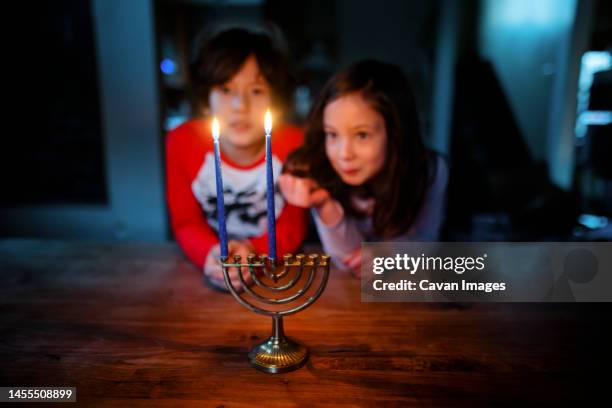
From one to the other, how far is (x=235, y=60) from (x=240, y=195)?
407mm

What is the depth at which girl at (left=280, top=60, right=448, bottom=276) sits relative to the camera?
111 cm

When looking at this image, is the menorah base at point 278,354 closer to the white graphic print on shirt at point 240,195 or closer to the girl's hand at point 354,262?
the girl's hand at point 354,262

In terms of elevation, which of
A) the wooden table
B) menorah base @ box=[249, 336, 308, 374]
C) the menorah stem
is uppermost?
the menorah stem

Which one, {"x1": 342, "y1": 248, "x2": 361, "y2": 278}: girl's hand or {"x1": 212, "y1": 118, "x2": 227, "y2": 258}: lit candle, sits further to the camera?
{"x1": 342, "y1": 248, "x2": 361, "y2": 278}: girl's hand

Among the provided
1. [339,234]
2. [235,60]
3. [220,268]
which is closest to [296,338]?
[220,268]

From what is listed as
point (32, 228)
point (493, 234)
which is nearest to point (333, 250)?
point (493, 234)

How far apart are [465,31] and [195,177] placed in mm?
2012

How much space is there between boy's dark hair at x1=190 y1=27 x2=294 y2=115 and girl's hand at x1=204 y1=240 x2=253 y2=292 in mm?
468

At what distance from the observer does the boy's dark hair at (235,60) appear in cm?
118

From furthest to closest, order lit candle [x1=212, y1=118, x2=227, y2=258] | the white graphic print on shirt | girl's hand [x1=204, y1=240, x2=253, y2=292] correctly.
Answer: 1. the white graphic print on shirt
2. girl's hand [x1=204, y1=240, x2=253, y2=292]
3. lit candle [x1=212, y1=118, x2=227, y2=258]

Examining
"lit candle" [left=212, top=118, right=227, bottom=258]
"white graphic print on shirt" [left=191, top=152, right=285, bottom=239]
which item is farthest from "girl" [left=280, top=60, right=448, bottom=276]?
"lit candle" [left=212, top=118, right=227, bottom=258]

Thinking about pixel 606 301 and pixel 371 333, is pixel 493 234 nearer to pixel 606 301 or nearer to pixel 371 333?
pixel 606 301

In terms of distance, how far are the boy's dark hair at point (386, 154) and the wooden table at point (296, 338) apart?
0.26 meters

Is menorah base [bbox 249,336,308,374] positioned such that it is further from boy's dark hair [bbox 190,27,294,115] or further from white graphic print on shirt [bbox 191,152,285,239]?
boy's dark hair [bbox 190,27,294,115]
